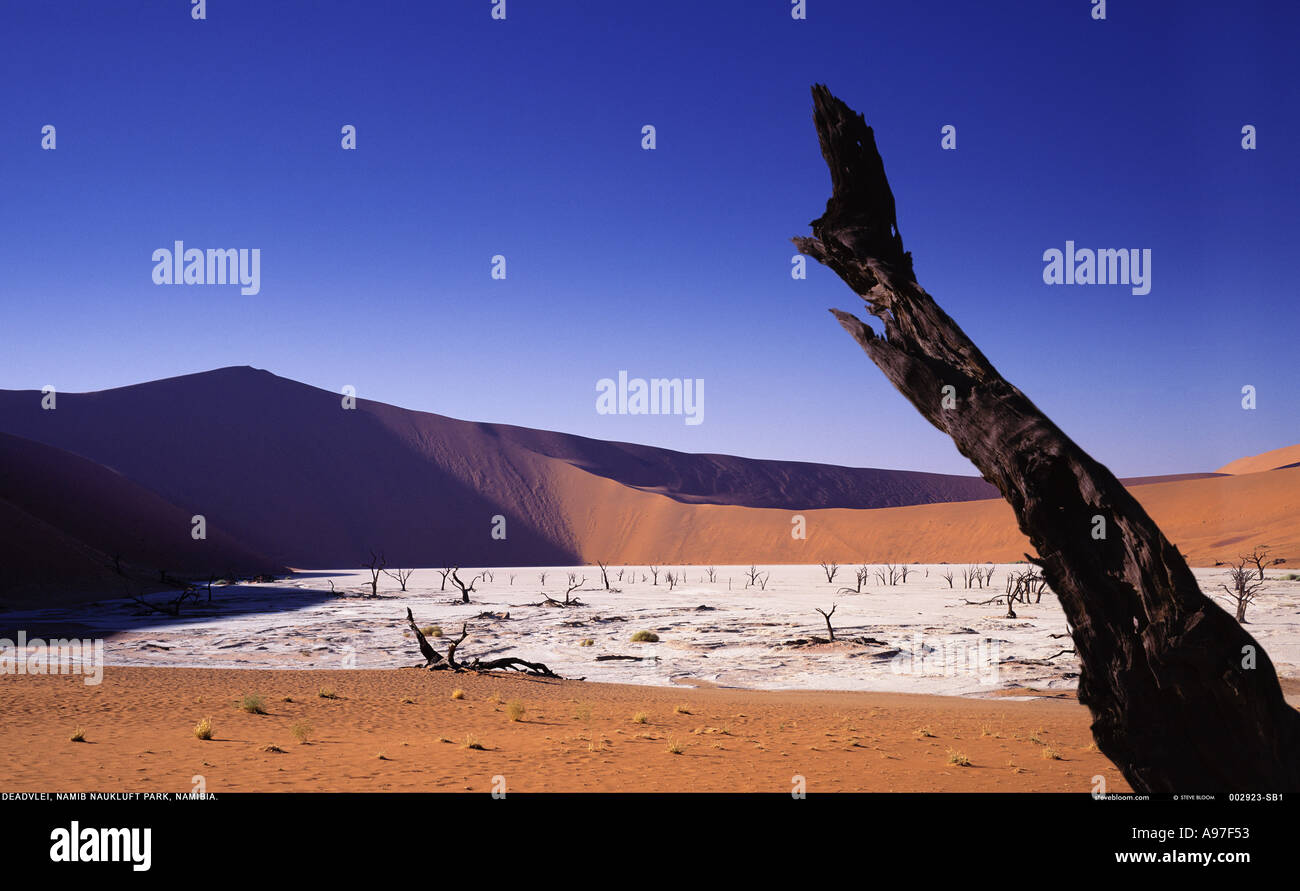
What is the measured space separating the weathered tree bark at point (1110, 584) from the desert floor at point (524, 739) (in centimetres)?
374

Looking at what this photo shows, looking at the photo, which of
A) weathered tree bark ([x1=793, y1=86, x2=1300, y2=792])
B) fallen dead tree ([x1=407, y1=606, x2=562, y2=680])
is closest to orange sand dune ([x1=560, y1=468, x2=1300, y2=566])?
fallen dead tree ([x1=407, y1=606, x2=562, y2=680])

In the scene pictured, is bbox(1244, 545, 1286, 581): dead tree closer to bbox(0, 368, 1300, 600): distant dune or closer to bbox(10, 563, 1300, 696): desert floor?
bbox(0, 368, 1300, 600): distant dune

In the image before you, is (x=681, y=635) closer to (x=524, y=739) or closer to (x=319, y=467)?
(x=524, y=739)

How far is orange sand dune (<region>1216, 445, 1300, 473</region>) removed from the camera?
123 metres

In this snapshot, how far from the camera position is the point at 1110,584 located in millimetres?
5012

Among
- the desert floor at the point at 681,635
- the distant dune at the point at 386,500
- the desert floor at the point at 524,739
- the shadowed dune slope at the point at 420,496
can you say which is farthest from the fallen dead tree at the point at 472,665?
the shadowed dune slope at the point at 420,496

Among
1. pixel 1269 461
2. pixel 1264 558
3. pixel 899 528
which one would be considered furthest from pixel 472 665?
pixel 1269 461

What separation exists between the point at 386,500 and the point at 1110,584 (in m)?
105

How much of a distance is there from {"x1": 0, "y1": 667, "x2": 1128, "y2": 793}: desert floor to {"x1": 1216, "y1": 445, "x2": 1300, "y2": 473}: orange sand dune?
13168cm

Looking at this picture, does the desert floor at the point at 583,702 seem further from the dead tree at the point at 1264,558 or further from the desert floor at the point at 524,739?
the dead tree at the point at 1264,558
